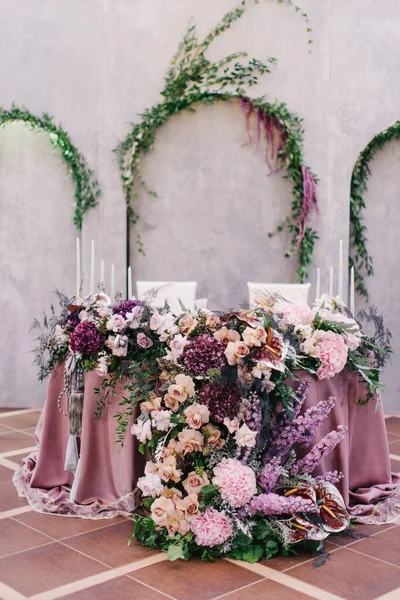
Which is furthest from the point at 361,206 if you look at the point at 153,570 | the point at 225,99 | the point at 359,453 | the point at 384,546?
the point at 153,570

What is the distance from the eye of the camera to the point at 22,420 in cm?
579

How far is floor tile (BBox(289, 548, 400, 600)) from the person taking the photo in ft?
9.25

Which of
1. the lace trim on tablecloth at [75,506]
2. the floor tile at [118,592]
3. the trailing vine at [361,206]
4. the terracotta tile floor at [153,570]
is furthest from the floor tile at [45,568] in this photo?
the trailing vine at [361,206]

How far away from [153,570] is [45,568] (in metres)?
0.43

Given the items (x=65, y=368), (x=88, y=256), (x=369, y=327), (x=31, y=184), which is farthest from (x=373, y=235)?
(x=65, y=368)

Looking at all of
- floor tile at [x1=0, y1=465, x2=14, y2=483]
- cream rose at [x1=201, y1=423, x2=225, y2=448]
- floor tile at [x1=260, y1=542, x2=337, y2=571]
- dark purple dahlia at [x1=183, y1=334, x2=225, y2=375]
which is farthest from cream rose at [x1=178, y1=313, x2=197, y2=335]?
floor tile at [x1=0, y1=465, x2=14, y2=483]

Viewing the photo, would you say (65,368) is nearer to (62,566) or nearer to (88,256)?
(62,566)

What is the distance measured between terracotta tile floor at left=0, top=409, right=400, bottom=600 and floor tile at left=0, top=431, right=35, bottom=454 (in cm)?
142

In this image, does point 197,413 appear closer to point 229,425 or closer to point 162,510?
point 229,425

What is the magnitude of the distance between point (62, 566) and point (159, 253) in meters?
3.45

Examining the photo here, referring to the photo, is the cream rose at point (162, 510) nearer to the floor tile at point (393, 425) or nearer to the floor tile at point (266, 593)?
the floor tile at point (266, 593)

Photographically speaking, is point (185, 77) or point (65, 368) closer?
point (65, 368)

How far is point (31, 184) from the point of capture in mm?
6094

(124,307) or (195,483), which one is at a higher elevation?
(124,307)
